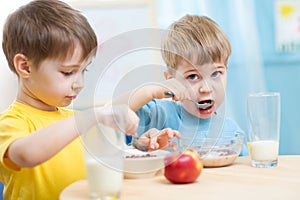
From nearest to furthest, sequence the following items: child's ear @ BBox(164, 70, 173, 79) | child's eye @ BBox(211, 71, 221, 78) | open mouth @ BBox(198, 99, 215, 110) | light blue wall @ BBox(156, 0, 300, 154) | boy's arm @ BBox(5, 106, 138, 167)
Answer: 1. boy's arm @ BBox(5, 106, 138, 167)
2. child's ear @ BBox(164, 70, 173, 79)
3. open mouth @ BBox(198, 99, 215, 110)
4. child's eye @ BBox(211, 71, 221, 78)
5. light blue wall @ BBox(156, 0, 300, 154)

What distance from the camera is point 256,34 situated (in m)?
2.32

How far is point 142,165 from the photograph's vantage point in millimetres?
957

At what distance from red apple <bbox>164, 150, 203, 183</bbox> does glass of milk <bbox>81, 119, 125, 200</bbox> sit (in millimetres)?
137

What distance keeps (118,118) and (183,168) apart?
0.64 ft

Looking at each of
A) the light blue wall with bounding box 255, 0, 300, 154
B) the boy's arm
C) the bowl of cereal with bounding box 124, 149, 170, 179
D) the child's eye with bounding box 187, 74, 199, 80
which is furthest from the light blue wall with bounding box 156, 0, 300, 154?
the boy's arm

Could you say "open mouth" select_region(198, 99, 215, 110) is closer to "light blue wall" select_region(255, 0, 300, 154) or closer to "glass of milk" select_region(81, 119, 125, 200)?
"glass of milk" select_region(81, 119, 125, 200)

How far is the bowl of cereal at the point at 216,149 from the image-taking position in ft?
3.54

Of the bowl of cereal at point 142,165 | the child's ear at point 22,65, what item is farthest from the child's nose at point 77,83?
the bowl of cereal at point 142,165

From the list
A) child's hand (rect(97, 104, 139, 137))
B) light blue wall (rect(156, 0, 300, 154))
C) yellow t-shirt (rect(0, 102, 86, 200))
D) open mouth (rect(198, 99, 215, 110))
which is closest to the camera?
child's hand (rect(97, 104, 139, 137))

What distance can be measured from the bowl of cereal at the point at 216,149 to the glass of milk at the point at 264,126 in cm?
5

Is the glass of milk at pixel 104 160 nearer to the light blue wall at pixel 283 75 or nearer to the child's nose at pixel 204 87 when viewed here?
the child's nose at pixel 204 87

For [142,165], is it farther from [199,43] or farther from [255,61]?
[255,61]

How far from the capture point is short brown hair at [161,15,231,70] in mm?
1373

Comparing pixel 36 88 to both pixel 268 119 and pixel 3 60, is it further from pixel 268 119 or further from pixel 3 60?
pixel 3 60
